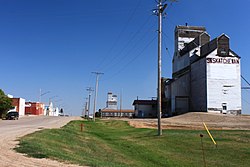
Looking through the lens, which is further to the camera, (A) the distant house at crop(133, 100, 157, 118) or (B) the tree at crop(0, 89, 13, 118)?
(A) the distant house at crop(133, 100, 157, 118)

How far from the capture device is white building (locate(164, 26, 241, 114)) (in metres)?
65.2

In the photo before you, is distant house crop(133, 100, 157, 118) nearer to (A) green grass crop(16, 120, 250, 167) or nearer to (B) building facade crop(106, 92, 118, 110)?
(B) building facade crop(106, 92, 118, 110)

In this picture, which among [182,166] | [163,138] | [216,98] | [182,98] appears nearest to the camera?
[182,166]

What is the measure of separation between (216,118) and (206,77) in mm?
14863

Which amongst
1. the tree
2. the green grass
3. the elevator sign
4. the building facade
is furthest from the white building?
the building facade

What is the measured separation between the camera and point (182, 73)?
266 ft

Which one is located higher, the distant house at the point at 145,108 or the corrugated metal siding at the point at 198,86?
the corrugated metal siding at the point at 198,86

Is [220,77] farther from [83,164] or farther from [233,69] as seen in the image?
[83,164]

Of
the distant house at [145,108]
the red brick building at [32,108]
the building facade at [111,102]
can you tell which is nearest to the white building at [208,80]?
the distant house at [145,108]

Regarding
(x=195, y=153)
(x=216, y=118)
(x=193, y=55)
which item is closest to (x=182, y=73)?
(x=193, y=55)

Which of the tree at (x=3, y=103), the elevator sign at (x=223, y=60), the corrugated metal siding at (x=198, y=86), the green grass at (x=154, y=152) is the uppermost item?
the elevator sign at (x=223, y=60)

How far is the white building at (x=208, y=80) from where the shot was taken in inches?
2569

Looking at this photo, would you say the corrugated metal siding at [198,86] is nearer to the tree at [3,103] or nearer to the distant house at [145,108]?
the distant house at [145,108]

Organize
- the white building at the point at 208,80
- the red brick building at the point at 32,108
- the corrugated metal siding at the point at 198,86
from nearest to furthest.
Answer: the white building at the point at 208,80 → the corrugated metal siding at the point at 198,86 → the red brick building at the point at 32,108
